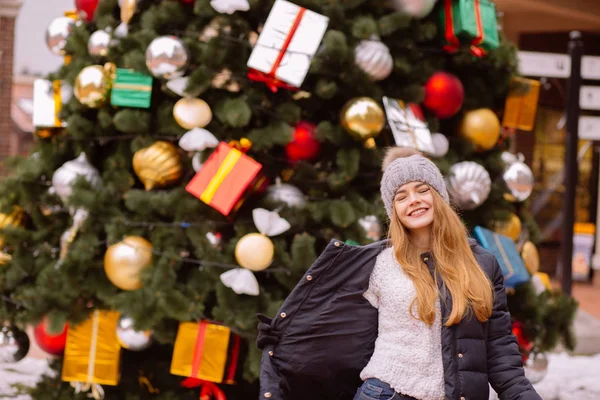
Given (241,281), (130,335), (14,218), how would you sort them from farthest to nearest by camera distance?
1. (14,218)
2. (130,335)
3. (241,281)

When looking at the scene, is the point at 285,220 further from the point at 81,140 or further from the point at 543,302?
the point at 543,302

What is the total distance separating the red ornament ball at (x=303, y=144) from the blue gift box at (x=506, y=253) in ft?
3.27

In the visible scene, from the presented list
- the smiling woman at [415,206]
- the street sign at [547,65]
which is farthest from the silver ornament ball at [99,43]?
the street sign at [547,65]

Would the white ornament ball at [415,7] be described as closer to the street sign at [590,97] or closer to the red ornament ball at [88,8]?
the red ornament ball at [88,8]

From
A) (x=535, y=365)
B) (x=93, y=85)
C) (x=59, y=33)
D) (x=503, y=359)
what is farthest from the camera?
(x=59, y=33)

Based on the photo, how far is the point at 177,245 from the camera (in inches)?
150

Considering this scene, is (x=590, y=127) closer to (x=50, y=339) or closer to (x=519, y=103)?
(x=519, y=103)

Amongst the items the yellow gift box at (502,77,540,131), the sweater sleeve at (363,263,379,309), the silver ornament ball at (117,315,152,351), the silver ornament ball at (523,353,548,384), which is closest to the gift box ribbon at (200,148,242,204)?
the silver ornament ball at (117,315,152,351)

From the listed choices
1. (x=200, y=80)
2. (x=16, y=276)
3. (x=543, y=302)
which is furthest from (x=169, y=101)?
(x=543, y=302)

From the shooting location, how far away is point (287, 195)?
3740mm

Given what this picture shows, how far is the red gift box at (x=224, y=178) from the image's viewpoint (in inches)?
140

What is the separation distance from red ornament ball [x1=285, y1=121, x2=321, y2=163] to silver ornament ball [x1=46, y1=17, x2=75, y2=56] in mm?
1658

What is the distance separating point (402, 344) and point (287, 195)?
1552mm

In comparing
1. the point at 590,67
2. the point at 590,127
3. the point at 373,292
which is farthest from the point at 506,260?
the point at 590,127
